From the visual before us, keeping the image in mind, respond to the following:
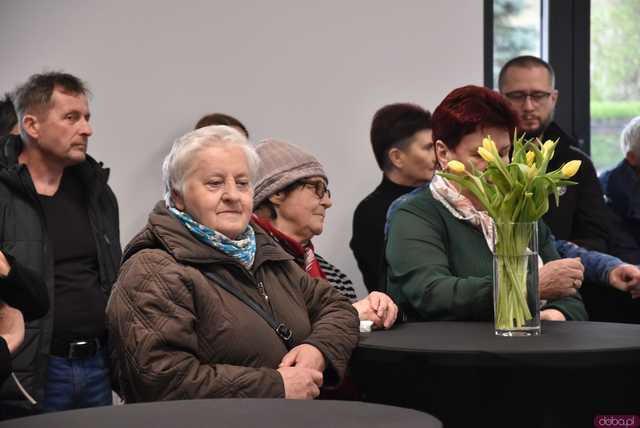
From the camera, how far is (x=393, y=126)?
4.83 meters

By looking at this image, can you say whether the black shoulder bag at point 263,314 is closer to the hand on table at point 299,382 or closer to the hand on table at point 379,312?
the hand on table at point 299,382

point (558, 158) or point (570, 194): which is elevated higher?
point (558, 158)

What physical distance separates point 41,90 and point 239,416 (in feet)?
7.81

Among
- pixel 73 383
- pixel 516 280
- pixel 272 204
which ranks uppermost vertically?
pixel 272 204

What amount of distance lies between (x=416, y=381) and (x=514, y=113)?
2.80ft

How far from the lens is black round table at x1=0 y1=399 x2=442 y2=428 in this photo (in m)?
2.01

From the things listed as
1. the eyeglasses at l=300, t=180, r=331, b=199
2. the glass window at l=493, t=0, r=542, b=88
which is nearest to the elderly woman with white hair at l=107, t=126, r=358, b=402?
the eyeglasses at l=300, t=180, r=331, b=199

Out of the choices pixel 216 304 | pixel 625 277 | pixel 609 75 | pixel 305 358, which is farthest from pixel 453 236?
pixel 609 75

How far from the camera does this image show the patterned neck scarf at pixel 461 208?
10.6 feet

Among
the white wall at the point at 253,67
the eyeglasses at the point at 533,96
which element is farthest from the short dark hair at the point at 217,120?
the eyeglasses at the point at 533,96

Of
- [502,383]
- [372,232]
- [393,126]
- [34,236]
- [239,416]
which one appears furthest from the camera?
[393,126]

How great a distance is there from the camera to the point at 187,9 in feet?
16.8

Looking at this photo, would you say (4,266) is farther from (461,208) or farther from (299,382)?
(461,208)

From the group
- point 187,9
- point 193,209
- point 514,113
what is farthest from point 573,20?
point 193,209
